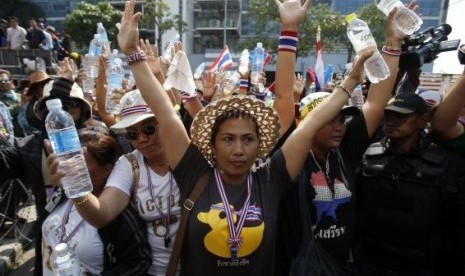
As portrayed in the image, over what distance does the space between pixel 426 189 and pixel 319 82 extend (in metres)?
2.91

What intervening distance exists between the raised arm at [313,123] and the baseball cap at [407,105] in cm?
49

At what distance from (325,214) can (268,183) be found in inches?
21.0

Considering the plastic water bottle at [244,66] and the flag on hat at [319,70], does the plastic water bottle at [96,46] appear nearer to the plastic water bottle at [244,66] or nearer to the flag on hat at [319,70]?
the plastic water bottle at [244,66]

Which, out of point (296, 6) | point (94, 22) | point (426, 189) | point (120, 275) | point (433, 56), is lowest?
point (120, 275)

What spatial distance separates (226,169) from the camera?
1.87 meters

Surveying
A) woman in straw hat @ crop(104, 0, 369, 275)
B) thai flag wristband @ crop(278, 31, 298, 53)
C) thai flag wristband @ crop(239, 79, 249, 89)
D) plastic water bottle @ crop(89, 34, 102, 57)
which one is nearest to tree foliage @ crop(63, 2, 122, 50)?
plastic water bottle @ crop(89, 34, 102, 57)

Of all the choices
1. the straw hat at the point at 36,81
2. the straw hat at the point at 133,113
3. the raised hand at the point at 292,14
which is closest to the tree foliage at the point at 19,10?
the straw hat at the point at 36,81

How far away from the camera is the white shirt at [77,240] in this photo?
1.99 metres

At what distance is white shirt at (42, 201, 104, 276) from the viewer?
1991mm

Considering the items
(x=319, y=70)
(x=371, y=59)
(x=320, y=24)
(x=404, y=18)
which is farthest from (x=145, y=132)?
(x=320, y=24)

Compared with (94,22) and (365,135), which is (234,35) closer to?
(94,22)

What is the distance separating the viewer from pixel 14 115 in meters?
6.71

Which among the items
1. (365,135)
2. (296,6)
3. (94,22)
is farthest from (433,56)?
(94,22)

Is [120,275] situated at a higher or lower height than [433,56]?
lower
